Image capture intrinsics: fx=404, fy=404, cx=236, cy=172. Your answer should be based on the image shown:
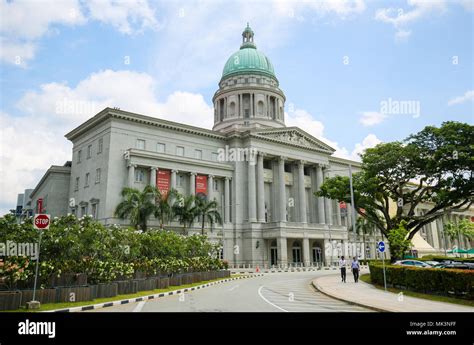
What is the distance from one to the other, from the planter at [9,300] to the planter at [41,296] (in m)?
0.28

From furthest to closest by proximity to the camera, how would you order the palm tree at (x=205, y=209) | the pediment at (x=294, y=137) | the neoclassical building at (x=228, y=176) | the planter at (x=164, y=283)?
the pediment at (x=294, y=137) < the neoclassical building at (x=228, y=176) < the palm tree at (x=205, y=209) < the planter at (x=164, y=283)

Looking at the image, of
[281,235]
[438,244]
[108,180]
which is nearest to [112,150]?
[108,180]

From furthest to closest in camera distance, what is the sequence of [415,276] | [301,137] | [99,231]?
1. [301,137]
2. [415,276]
3. [99,231]

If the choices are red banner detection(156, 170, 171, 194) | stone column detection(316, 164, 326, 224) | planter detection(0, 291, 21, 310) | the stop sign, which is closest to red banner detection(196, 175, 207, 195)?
red banner detection(156, 170, 171, 194)

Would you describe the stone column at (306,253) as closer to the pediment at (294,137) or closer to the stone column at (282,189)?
the stone column at (282,189)

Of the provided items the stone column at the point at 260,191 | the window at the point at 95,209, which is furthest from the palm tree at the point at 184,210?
the stone column at the point at 260,191

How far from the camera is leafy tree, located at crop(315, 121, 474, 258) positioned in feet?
106

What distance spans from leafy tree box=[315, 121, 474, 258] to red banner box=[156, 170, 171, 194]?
20444mm

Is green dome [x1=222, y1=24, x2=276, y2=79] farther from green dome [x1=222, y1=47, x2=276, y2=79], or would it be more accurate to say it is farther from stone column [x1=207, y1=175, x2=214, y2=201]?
stone column [x1=207, y1=175, x2=214, y2=201]

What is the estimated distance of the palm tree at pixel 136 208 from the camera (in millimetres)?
42688

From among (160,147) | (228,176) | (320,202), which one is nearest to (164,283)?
(160,147)
